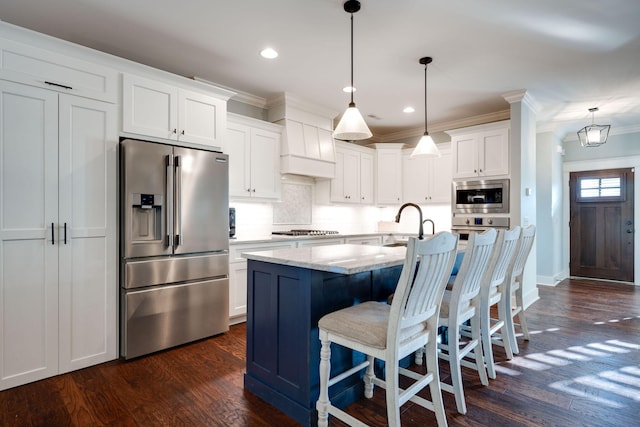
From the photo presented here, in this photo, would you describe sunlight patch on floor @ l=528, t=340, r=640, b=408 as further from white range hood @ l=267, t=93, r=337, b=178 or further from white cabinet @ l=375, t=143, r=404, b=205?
white cabinet @ l=375, t=143, r=404, b=205

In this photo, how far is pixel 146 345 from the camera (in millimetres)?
2836

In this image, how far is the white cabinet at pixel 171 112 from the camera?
2.85 m

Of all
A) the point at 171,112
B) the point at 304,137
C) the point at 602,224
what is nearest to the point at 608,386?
the point at 304,137

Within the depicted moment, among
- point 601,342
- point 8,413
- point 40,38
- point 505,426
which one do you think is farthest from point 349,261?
point 601,342

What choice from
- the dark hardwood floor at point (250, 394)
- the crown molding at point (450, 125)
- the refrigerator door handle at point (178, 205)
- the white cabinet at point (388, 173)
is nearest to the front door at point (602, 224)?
the crown molding at point (450, 125)

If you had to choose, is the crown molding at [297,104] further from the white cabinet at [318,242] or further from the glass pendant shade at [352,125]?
the glass pendant shade at [352,125]

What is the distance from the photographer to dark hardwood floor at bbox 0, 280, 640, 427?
1.98 metres

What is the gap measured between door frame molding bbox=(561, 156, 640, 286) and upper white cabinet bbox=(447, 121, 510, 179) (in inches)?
108

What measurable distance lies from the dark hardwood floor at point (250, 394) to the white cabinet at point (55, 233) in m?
0.23

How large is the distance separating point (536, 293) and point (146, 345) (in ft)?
15.8

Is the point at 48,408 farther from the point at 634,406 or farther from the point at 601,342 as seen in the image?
the point at 601,342

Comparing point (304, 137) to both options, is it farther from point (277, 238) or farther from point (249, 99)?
point (277, 238)

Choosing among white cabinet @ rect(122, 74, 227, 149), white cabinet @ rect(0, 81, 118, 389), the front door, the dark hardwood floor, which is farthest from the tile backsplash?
the front door

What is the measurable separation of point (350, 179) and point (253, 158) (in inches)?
71.3
